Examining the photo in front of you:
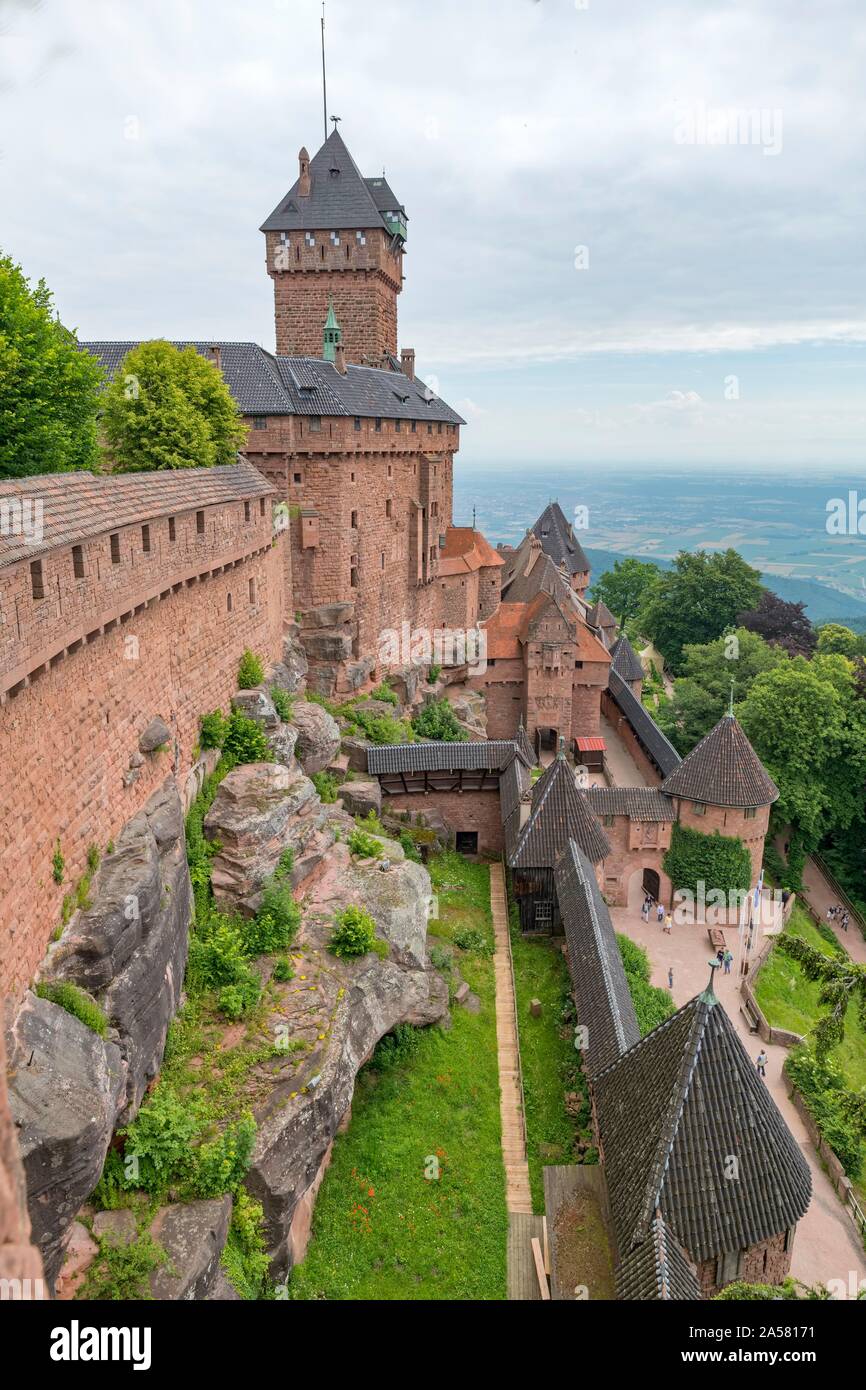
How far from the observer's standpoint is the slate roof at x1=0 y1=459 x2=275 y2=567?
34.7ft

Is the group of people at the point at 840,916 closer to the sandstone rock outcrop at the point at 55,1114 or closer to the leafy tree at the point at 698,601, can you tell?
the leafy tree at the point at 698,601

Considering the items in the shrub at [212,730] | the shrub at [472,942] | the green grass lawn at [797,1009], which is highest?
the shrub at [212,730]

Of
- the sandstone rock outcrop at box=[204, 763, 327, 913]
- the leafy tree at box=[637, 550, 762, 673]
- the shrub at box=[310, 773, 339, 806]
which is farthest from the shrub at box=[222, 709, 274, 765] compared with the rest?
the leafy tree at box=[637, 550, 762, 673]

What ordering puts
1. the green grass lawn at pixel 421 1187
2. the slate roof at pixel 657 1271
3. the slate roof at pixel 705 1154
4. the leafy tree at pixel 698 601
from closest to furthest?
the slate roof at pixel 657 1271, the slate roof at pixel 705 1154, the green grass lawn at pixel 421 1187, the leafy tree at pixel 698 601

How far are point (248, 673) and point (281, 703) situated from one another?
1358 mm

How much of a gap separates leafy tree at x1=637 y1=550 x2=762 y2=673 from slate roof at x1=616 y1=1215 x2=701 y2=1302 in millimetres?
48218

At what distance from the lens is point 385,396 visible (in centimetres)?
3120

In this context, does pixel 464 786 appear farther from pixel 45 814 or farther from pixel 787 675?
pixel 45 814

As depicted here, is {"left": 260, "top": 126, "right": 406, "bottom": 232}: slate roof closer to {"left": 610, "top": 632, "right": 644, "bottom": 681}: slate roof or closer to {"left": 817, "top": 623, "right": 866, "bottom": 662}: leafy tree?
{"left": 610, "top": 632, "right": 644, "bottom": 681}: slate roof

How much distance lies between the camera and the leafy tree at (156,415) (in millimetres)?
19828

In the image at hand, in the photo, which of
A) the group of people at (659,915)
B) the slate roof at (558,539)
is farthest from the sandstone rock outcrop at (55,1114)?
the slate roof at (558,539)

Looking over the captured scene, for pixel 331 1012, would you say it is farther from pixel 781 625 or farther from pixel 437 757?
pixel 781 625

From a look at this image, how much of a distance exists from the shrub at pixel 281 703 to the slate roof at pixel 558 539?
31.5 m
